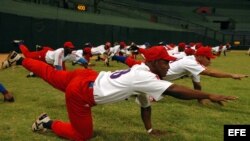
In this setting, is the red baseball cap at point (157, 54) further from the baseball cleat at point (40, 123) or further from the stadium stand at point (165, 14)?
the stadium stand at point (165, 14)

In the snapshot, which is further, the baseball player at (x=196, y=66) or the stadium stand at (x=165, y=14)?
the stadium stand at (x=165, y=14)

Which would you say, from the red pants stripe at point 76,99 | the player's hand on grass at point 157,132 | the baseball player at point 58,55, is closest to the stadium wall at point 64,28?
the baseball player at point 58,55

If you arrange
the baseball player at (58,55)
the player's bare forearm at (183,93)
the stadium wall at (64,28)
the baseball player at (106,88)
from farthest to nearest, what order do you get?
the stadium wall at (64,28) < the baseball player at (58,55) < the baseball player at (106,88) < the player's bare forearm at (183,93)

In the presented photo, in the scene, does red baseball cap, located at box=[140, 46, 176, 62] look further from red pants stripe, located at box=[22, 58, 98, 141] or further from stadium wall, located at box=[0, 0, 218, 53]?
stadium wall, located at box=[0, 0, 218, 53]

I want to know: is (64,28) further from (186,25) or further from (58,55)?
(186,25)

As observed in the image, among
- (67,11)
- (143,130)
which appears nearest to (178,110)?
(143,130)

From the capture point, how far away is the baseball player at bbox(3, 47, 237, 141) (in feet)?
17.1

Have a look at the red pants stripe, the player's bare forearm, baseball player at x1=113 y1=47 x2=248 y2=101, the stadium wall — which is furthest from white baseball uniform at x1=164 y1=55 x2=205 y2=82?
the stadium wall

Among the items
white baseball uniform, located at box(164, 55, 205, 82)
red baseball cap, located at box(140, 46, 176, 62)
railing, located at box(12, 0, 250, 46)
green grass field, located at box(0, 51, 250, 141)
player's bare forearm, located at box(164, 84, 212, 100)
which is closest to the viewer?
player's bare forearm, located at box(164, 84, 212, 100)

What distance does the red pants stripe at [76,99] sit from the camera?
5832 mm

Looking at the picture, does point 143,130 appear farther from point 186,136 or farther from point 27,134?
point 27,134

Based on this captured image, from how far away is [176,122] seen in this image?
25.8 ft

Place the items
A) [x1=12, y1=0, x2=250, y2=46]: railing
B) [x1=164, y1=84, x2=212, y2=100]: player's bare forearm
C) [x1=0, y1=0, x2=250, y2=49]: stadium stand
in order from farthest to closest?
[x1=12, y1=0, x2=250, y2=46]: railing, [x1=0, y1=0, x2=250, y2=49]: stadium stand, [x1=164, y1=84, x2=212, y2=100]: player's bare forearm

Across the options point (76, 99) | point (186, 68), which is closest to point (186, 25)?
point (186, 68)
